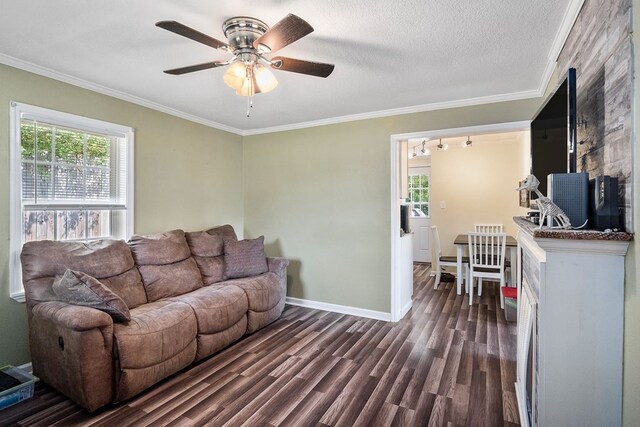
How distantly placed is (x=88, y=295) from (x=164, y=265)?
3.09 feet

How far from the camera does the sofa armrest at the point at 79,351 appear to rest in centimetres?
200

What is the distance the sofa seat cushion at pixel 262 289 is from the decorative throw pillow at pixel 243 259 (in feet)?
0.34

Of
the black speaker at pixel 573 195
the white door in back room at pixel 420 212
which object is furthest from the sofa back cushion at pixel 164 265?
the white door in back room at pixel 420 212

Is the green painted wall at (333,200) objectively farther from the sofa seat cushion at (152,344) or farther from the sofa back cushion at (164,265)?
the sofa seat cushion at (152,344)

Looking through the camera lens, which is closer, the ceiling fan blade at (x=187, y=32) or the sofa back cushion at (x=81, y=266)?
the ceiling fan blade at (x=187, y=32)

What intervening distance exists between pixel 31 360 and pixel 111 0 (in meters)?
2.65

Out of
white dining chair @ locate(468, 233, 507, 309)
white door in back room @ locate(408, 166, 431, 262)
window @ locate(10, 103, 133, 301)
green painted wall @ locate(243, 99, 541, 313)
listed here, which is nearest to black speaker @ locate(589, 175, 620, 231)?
green painted wall @ locate(243, 99, 541, 313)

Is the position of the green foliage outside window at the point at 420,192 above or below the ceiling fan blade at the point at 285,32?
below

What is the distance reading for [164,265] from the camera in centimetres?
311

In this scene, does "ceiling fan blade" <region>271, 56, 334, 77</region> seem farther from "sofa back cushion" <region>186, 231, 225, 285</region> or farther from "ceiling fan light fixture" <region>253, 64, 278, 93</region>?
"sofa back cushion" <region>186, 231, 225, 285</region>

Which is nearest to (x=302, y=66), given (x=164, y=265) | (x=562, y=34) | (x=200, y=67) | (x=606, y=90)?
(x=200, y=67)

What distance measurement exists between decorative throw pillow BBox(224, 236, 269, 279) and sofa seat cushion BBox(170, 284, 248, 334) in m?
0.39

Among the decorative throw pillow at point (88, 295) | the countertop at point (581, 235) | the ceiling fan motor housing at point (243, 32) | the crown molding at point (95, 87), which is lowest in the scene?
the decorative throw pillow at point (88, 295)

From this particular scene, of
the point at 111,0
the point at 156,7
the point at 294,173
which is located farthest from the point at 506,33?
the point at 294,173
